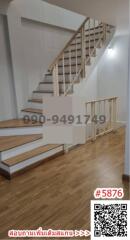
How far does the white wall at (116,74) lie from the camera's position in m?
5.23

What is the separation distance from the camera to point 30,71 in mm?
4723

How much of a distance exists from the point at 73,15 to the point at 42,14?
1.16 m

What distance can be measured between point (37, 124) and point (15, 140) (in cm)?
56

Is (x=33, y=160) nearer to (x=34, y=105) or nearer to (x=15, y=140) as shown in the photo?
(x=15, y=140)

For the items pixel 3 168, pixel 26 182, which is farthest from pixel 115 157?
pixel 3 168

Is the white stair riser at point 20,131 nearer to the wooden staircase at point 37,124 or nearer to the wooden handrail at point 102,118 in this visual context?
the wooden staircase at point 37,124

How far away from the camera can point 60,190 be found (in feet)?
8.30

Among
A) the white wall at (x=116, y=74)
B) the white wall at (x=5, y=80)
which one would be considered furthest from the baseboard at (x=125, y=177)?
→ the white wall at (x=5, y=80)

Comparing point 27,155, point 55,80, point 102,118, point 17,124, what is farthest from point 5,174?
point 102,118

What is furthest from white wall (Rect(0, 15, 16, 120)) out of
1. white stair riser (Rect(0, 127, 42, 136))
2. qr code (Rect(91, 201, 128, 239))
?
qr code (Rect(91, 201, 128, 239))

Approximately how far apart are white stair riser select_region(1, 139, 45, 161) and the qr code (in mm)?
1584

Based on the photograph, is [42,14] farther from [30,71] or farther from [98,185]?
[98,185]

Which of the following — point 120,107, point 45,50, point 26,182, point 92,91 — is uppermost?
point 45,50

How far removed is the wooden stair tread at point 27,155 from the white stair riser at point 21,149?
7 centimetres
